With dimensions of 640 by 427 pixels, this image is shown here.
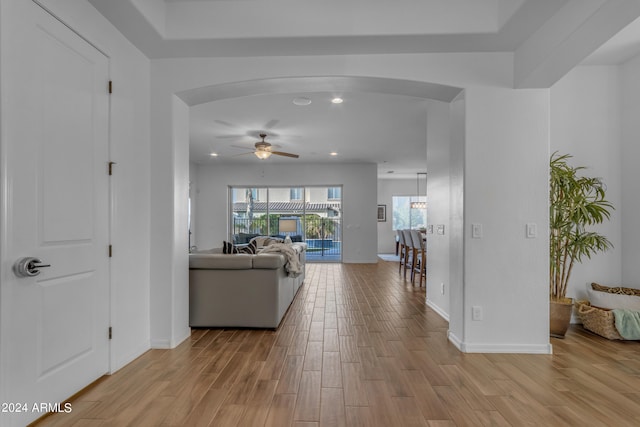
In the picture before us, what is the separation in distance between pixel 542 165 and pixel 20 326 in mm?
3873

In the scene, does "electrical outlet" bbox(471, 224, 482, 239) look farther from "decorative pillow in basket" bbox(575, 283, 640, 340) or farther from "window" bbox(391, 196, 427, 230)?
"window" bbox(391, 196, 427, 230)

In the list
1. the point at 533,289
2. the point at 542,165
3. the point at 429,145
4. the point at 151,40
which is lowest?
the point at 533,289

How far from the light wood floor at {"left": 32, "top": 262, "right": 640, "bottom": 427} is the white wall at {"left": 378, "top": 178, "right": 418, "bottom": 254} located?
8764mm

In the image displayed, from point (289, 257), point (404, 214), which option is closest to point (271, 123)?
point (289, 257)

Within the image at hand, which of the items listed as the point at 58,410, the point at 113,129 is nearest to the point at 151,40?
the point at 113,129

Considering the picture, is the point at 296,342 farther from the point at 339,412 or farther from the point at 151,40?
the point at 151,40

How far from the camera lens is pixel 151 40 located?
285 centimetres

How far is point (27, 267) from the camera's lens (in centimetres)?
182

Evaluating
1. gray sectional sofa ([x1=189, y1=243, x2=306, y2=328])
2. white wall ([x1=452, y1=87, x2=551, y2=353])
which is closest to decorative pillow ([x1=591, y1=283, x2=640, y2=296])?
white wall ([x1=452, y1=87, x2=551, y2=353])

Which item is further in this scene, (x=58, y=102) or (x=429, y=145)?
(x=429, y=145)

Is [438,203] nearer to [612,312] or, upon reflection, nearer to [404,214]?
[612,312]

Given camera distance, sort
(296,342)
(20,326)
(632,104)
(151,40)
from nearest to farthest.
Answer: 1. (20,326)
2. (151,40)
3. (296,342)
4. (632,104)

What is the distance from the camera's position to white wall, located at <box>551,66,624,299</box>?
3.79 m

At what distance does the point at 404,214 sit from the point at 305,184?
4.64m
